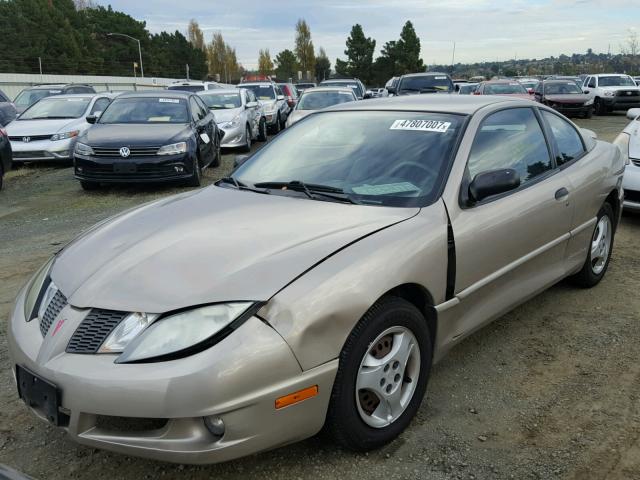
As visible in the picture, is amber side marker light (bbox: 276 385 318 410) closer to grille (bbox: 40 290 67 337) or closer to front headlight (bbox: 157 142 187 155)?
grille (bbox: 40 290 67 337)

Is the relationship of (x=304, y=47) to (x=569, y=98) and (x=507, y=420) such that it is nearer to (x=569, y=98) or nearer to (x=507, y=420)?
(x=569, y=98)

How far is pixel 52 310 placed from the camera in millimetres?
2445

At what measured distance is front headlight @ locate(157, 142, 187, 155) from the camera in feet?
28.4

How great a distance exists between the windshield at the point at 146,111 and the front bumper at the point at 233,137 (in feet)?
9.32

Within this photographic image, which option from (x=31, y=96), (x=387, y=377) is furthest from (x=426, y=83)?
(x=387, y=377)

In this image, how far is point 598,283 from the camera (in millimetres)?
4738

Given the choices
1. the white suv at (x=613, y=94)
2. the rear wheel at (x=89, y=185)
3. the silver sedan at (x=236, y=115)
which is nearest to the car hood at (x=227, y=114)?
the silver sedan at (x=236, y=115)

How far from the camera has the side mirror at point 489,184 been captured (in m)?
2.99

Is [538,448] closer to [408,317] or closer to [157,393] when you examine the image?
[408,317]

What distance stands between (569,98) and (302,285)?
71.0 feet

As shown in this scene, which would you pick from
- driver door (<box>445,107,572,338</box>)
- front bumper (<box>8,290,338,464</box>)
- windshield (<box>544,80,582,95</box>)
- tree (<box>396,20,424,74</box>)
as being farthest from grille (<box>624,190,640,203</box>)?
tree (<box>396,20,424,74</box>)

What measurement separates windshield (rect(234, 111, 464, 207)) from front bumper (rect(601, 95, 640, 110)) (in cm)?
2268

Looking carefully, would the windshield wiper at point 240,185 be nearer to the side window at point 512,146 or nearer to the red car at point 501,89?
the side window at point 512,146

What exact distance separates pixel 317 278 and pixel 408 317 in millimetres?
540
